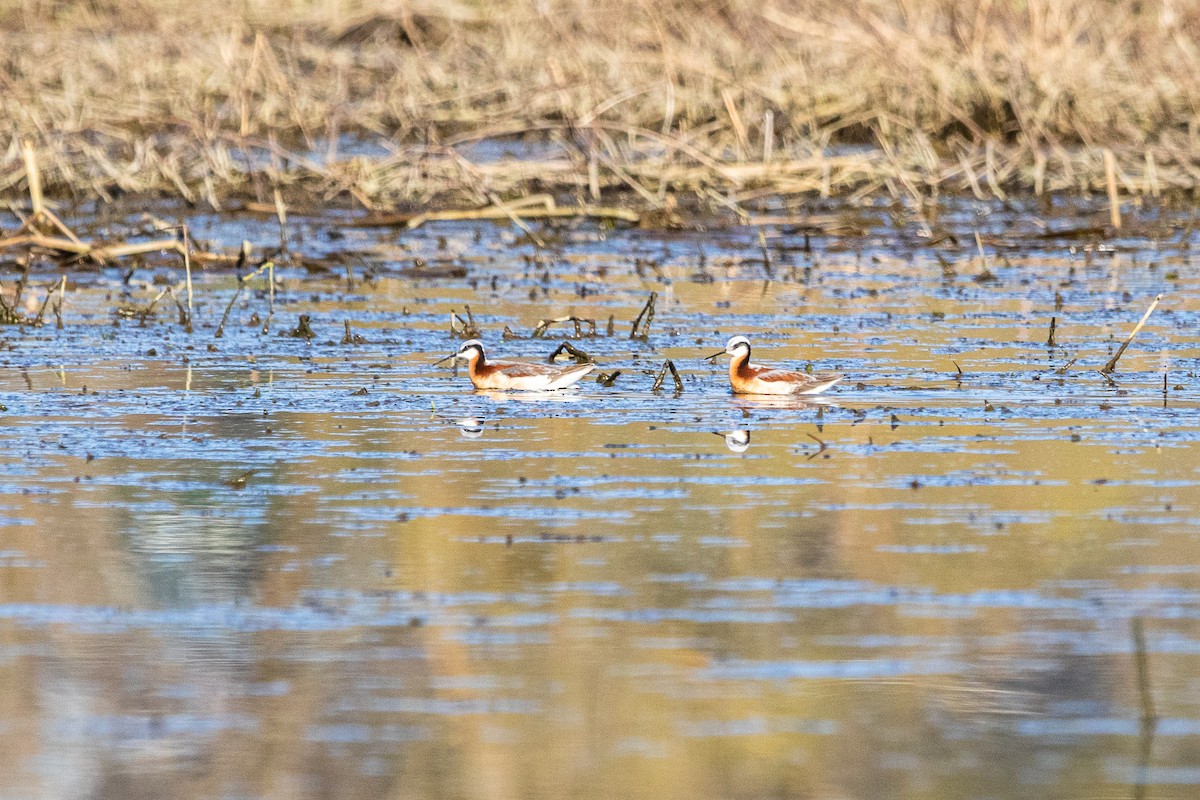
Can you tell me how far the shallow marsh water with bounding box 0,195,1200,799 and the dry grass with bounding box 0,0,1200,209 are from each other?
672 cm

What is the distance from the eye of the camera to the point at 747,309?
1505cm

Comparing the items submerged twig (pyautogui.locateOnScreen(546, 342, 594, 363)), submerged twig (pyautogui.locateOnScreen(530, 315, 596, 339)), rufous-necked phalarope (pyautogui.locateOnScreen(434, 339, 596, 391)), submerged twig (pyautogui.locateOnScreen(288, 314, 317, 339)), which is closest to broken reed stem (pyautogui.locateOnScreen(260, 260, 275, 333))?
submerged twig (pyautogui.locateOnScreen(288, 314, 317, 339))

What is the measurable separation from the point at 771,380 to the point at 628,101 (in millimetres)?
14142

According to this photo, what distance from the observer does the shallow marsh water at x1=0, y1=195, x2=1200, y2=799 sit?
544 cm

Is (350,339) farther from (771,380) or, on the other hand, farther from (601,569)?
(601,569)

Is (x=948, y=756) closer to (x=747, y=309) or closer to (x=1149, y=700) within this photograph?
(x=1149, y=700)

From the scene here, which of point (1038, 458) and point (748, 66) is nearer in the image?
point (1038, 458)

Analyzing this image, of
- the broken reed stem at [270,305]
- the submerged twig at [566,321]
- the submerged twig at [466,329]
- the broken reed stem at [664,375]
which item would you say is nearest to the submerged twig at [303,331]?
the broken reed stem at [270,305]

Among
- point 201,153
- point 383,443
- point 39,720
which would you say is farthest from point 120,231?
point 39,720

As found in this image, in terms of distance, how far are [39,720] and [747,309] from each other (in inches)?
384

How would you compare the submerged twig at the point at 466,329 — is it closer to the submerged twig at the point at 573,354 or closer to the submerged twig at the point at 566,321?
the submerged twig at the point at 566,321

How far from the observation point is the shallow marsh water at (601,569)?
544 cm

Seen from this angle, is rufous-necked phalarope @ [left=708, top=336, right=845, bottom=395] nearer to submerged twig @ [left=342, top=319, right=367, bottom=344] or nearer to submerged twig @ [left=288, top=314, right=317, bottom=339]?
submerged twig @ [left=342, top=319, right=367, bottom=344]

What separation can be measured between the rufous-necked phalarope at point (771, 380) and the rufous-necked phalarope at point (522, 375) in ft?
2.54
